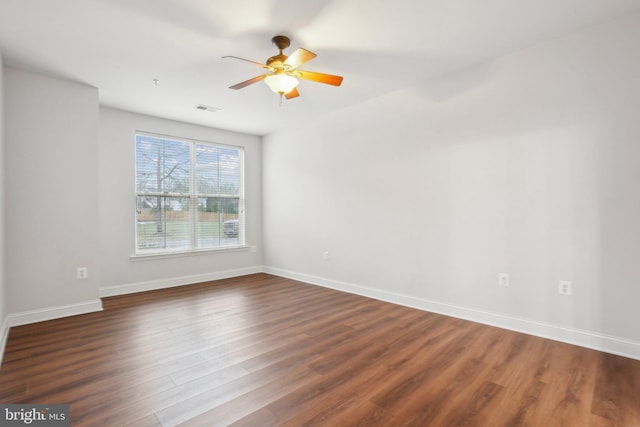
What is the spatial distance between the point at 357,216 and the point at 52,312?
3.77m

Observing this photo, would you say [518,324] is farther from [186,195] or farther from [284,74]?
[186,195]

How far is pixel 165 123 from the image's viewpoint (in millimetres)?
4879

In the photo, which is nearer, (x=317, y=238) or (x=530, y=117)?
(x=530, y=117)

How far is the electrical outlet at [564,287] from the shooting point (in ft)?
8.93

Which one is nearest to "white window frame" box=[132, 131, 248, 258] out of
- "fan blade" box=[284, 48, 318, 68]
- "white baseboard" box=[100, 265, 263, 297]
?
"white baseboard" box=[100, 265, 263, 297]

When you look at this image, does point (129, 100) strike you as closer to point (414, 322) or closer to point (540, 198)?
point (414, 322)

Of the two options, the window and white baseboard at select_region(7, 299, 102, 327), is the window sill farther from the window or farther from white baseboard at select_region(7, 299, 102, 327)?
white baseboard at select_region(7, 299, 102, 327)

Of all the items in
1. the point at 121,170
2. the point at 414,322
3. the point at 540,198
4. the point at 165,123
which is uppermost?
the point at 165,123

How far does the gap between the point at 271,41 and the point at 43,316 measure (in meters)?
3.72

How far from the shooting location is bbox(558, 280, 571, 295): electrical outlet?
272 cm

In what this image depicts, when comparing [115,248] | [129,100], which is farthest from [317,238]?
[129,100]

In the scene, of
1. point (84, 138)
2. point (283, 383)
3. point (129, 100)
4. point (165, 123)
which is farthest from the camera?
point (165, 123)

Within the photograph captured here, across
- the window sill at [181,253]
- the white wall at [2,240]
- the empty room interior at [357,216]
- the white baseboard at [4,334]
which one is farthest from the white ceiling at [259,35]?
the white baseboard at [4,334]

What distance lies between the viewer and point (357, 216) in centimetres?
443
